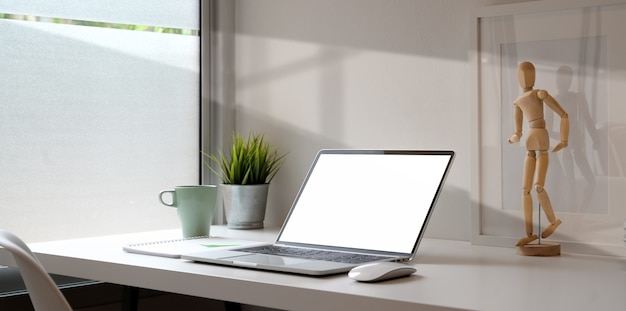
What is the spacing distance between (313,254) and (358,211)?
0.53 ft

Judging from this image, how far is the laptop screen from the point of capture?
4.92 feet

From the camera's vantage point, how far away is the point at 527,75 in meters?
1.50

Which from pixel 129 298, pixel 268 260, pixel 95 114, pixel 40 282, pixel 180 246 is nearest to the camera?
pixel 40 282

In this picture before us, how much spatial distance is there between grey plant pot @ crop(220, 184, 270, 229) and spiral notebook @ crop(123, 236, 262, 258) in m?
0.20

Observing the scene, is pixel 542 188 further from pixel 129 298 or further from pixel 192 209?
pixel 129 298

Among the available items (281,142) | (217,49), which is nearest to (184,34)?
(217,49)

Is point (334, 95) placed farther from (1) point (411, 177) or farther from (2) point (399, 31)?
(1) point (411, 177)

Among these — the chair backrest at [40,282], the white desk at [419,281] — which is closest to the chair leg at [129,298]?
the white desk at [419,281]

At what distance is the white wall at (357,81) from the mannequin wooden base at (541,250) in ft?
0.78

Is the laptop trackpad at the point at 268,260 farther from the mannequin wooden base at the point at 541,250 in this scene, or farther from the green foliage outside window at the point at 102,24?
the green foliage outside window at the point at 102,24

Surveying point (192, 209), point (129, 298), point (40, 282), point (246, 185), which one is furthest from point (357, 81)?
point (40, 282)

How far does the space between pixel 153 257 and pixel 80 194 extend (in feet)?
1.47

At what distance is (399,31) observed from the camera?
1820mm

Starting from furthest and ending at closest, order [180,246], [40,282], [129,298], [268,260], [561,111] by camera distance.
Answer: [129,298]
[180,246]
[561,111]
[268,260]
[40,282]
